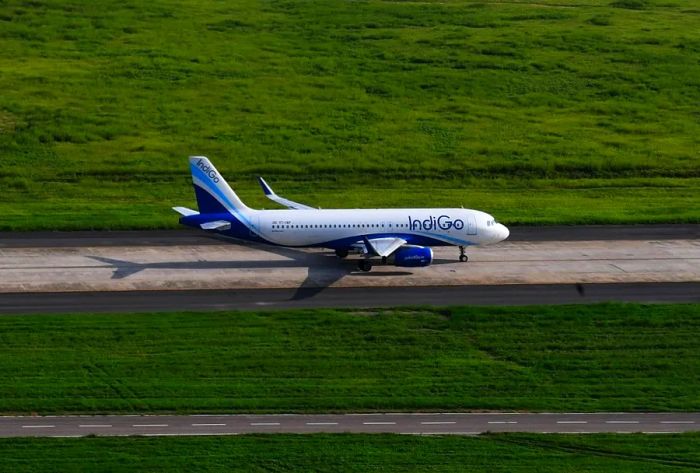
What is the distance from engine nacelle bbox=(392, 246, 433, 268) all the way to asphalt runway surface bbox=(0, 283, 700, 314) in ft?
7.68

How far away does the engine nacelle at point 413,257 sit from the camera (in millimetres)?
83188

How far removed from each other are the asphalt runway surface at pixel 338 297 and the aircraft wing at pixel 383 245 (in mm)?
3733

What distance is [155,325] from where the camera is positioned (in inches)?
2881

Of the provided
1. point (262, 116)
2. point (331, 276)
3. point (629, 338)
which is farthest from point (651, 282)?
point (262, 116)

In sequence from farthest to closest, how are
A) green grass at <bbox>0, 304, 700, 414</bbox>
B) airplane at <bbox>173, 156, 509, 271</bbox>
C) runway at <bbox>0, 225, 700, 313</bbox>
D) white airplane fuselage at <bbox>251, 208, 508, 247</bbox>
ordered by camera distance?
white airplane fuselage at <bbox>251, 208, 508, 247</bbox>, airplane at <bbox>173, 156, 509, 271</bbox>, runway at <bbox>0, 225, 700, 313</bbox>, green grass at <bbox>0, 304, 700, 414</bbox>

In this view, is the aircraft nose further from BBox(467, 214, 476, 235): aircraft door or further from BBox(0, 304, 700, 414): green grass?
BBox(0, 304, 700, 414): green grass

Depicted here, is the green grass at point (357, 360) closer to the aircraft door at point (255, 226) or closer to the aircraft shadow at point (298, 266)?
the aircraft shadow at point (298, 266)

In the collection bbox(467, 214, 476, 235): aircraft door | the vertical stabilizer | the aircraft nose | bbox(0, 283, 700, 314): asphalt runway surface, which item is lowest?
bbox(0, 283, 700, 314): asphalt runway surface

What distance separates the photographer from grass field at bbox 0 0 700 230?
113 m

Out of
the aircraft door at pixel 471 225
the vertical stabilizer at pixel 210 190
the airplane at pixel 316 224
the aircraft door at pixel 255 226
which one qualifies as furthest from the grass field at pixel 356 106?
the aircraft door at pixel 255 226

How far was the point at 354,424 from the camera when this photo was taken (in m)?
60.3

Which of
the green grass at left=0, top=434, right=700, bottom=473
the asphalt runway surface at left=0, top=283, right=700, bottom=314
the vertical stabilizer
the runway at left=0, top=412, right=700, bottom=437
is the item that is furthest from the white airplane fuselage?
the green grass at left=0, top=434, right=700, bottom=473

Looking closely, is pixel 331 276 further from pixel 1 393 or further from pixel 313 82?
pixel 313 82

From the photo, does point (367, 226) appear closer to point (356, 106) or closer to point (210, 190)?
point (210, 190)
